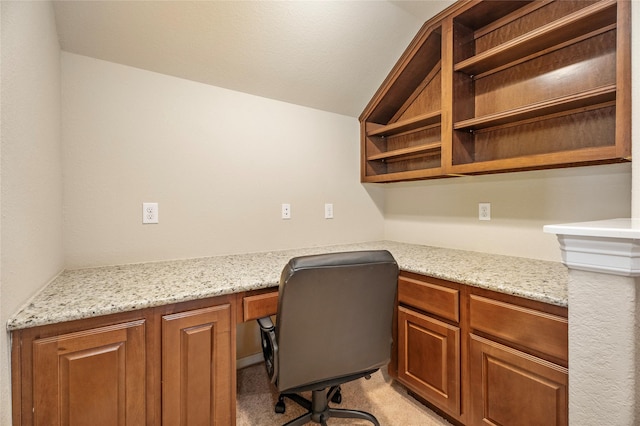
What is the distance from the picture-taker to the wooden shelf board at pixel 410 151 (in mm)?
1960

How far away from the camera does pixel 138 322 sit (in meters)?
1.11

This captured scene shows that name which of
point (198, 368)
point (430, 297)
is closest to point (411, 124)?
point (430, 297)

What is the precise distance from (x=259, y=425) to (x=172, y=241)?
113 cm

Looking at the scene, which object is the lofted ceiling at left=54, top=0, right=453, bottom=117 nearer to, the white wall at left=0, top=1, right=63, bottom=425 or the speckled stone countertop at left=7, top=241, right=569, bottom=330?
the white wall at left=0, top=1, right=63, bottom=425

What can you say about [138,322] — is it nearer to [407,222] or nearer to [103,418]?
[103,418]

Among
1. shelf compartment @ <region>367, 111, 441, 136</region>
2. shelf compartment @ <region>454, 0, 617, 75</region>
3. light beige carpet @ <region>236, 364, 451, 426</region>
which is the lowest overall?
light beige carpet @ <region>236, 364, 451, 426</region>

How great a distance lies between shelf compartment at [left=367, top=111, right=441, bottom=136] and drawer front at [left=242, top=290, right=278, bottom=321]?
1.52 meters

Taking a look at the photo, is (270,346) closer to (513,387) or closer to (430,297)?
(430,297)

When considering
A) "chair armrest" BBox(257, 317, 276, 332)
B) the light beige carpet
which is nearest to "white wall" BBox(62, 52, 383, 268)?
"chair armrest" BBox(257, 317, 276, 332)

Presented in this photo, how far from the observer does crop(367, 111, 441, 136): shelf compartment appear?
2.00 meters

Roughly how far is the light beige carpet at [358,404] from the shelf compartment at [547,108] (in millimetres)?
1670

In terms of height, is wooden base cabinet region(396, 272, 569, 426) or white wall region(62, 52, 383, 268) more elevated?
white wall region(62, 52, 383, 268)

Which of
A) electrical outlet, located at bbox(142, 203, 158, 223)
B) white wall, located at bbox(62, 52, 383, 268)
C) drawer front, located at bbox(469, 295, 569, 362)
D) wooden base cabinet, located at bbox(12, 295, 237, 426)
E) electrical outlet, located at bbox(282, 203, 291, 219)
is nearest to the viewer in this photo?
wooden base cabinet, located at bbox(12, 295, 237, 426)

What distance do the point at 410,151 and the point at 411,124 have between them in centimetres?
23
